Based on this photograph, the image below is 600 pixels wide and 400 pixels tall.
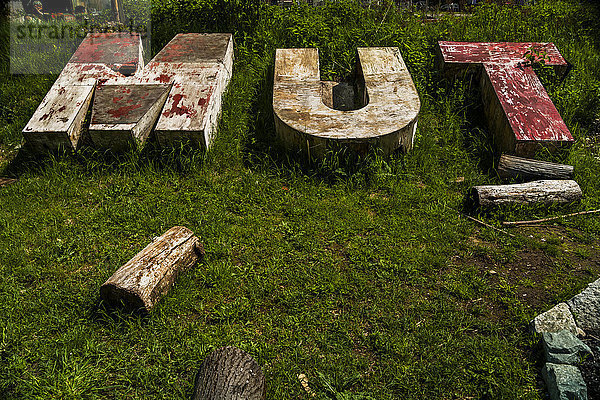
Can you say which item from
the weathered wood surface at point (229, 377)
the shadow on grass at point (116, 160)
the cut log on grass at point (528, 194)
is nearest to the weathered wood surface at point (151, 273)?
the weathered wood surface at point (229, 377)

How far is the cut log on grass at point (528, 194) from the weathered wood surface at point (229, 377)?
247cm

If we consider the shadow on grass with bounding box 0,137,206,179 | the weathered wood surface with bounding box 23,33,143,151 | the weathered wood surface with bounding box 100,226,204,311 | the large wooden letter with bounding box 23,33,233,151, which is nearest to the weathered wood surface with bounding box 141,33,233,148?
the large wooden letter with bounding box 23,33,233,151

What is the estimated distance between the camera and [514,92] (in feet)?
16.3

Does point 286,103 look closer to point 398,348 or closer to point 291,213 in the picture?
point 291,213

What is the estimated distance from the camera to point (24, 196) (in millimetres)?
4250

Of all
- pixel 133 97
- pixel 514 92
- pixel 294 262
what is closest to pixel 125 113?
pixel 133 97

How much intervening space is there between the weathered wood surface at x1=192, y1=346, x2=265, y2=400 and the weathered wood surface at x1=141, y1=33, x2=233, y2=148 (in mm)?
2483

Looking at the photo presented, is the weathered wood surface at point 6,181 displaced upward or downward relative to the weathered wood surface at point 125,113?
downward

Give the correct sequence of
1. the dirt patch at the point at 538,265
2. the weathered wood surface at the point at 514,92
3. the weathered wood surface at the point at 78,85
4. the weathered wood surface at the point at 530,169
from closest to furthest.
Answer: the dirt patch at the point at 538,265 < the weathered wood surface at the point at 530,169 < the weathered wood surface at the point at 514,92 < the weathered wood surface at the point at 78,85

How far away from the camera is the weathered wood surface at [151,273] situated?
2939 millimetres

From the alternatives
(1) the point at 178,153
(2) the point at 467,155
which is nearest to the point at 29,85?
(1) the point at 178,153

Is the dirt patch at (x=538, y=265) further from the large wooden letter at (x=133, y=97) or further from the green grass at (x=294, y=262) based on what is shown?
the large wooden letter at (x=133, y=97)

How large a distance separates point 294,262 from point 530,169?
2379mm

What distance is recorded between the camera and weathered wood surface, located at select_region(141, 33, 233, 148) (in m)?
4.48
